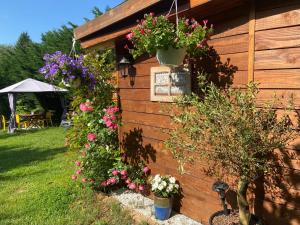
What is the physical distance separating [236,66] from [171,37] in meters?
0.71

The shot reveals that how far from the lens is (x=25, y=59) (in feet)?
69.1

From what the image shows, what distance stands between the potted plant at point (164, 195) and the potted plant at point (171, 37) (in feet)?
5.03

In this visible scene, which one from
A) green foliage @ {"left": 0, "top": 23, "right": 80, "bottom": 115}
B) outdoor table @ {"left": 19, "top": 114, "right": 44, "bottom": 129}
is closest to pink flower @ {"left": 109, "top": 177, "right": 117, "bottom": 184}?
outdoor table @ {"left": 19, "top": 114, "right": 44, "bottom": 129}

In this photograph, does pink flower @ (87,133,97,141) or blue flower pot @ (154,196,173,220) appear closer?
blue flower pot @ (154,196,173,220)

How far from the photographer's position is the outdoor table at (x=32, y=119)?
53.5 ft

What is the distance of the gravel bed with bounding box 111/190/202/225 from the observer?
160 inches

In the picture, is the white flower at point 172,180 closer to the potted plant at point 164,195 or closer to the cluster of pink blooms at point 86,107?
the potted plant at point 164,195

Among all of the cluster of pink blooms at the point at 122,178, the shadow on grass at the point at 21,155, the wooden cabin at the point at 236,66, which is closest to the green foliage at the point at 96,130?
the cluster of pink blooms at the point at 122,178

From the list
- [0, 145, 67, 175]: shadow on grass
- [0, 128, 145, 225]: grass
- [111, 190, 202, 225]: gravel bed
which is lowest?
[0, 145, 67, 175]: shadow on grass

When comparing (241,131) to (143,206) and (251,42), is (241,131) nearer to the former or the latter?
(251,42)

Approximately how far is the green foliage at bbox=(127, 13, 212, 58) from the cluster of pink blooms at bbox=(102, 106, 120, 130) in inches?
71.0

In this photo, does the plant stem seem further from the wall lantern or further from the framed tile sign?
the wall lantern

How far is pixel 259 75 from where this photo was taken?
10.1ft

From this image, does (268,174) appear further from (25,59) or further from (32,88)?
(25,59)
